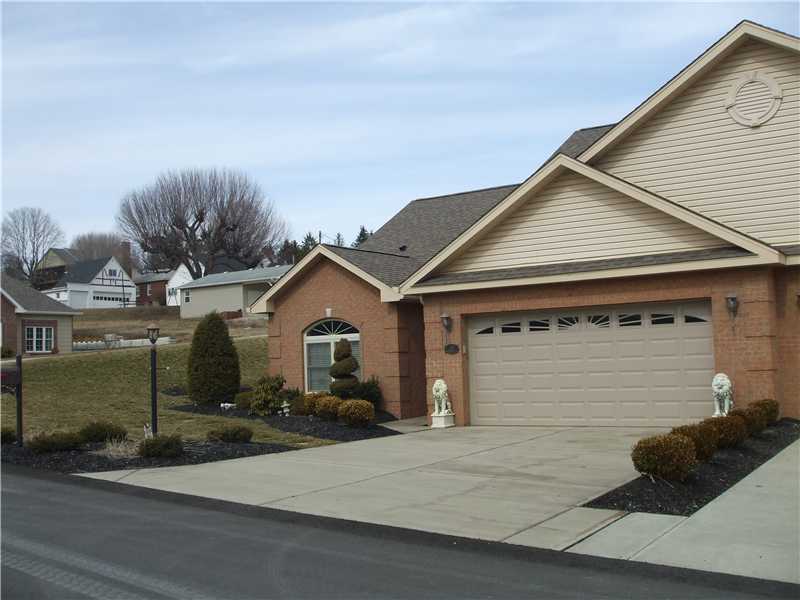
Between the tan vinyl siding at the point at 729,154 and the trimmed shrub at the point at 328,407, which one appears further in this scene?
the trimmed shrub at the point at 328,407

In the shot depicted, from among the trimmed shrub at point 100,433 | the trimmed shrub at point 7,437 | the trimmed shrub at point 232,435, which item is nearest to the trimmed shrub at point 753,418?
the trimmed shrub at point 232,435

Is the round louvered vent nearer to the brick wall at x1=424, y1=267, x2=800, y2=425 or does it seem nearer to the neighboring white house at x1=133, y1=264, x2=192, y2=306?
the brick wall at x1=424, y1=267, x2=800, y2=425

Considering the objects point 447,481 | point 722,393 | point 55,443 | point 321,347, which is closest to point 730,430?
point 722,393

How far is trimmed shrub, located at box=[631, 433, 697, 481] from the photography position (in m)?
9.11

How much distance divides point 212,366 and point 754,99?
50.0 ft

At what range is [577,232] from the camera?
16922 millimetres

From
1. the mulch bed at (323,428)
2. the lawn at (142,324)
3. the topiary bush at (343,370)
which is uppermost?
the lawn at (142,324)

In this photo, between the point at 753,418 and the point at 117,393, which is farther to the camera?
the point at 117,393

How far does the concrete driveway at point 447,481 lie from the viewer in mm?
8344

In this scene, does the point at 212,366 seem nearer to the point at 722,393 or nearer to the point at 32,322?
the point at 722,393

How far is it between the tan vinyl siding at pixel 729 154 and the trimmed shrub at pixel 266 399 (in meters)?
9.92

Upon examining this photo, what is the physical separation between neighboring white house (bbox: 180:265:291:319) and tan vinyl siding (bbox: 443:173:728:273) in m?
38.5

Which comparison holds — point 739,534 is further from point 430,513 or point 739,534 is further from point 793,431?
point 793,431

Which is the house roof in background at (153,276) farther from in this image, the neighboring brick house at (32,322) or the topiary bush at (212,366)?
the topiary bush at (212,366)
